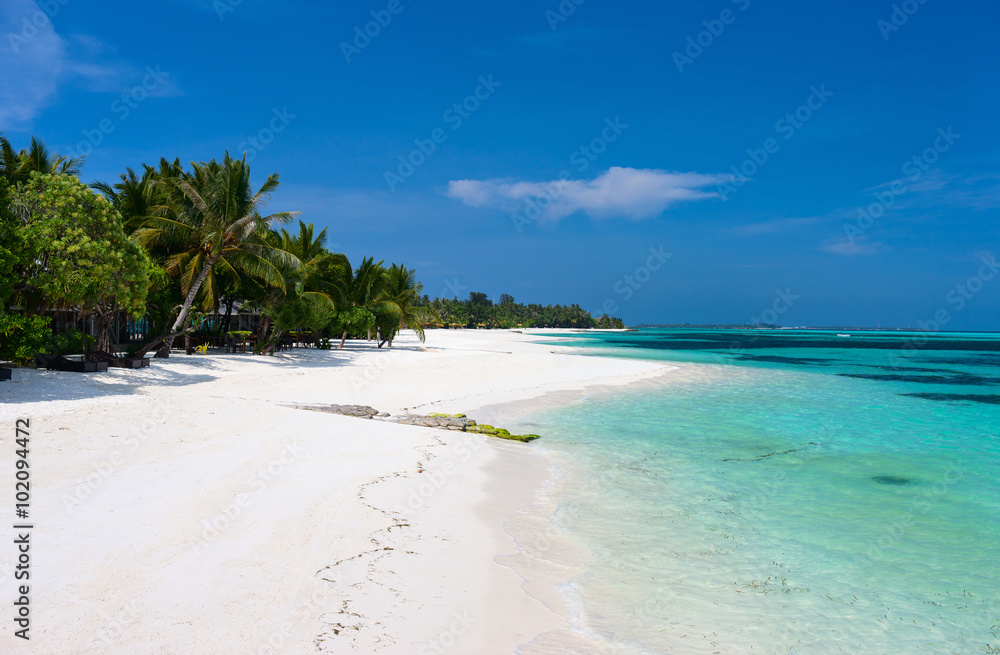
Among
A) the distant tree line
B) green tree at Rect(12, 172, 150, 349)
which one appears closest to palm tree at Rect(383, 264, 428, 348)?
green tree at Rect(12, 172, 150, 349)

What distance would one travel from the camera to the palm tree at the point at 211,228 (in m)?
21.3

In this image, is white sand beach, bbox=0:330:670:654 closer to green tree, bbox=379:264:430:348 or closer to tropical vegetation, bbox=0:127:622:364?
tropical vegetation, bbox=0:127:622:364

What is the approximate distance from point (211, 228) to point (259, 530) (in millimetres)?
20086

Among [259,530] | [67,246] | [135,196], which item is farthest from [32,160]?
[259,530]

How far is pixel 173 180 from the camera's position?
21.8 metres

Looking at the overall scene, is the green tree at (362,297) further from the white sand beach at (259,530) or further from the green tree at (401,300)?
the white sand beach at (259,530)

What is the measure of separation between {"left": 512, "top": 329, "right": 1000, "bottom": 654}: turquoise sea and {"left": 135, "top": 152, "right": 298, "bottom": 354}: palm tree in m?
15.1

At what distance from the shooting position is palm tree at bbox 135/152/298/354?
2134 centimetres

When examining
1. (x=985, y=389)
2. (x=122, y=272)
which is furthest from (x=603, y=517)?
(x=985, y=389)

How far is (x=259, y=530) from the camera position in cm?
527

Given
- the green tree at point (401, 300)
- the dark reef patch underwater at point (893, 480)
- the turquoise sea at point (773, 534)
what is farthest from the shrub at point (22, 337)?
the green tree at point (401, 300)

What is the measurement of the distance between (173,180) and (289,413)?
16177mm

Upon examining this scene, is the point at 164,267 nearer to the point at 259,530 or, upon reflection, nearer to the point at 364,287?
the point at 364,287

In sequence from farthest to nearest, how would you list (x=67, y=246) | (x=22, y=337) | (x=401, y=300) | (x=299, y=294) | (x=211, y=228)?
(x=401, y=300) → (x=299, y=294) → (x=211, y=228) → (x=67, y=246) → (x=22, y=337)
